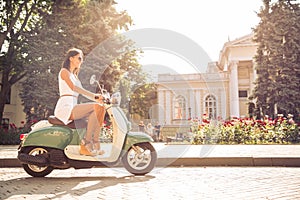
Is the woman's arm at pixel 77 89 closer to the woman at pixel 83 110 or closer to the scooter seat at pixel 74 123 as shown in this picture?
the woman at pixel 83 110

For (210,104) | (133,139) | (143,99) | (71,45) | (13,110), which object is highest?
(71,45)

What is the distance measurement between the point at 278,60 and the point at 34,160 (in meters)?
21.6

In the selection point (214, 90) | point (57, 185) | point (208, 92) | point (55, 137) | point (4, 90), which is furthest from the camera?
point (214, 90)

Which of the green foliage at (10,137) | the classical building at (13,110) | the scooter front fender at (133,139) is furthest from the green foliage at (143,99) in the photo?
the scooter front fender at (133,139)

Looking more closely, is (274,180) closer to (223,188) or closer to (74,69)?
(223,188)

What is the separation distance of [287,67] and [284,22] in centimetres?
343

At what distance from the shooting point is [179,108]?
112 ft

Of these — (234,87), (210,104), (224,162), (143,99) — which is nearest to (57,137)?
(224,162)

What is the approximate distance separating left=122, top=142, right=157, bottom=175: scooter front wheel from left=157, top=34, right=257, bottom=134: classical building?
89.6 feet

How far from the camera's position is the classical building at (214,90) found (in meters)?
33.9

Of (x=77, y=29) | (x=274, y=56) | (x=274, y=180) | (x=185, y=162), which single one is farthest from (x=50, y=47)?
(x=274, y=180)

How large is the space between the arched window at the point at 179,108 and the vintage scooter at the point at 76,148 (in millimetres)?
26458

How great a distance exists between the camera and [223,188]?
4.05 m

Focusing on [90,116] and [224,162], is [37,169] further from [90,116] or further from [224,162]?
[224,162]
